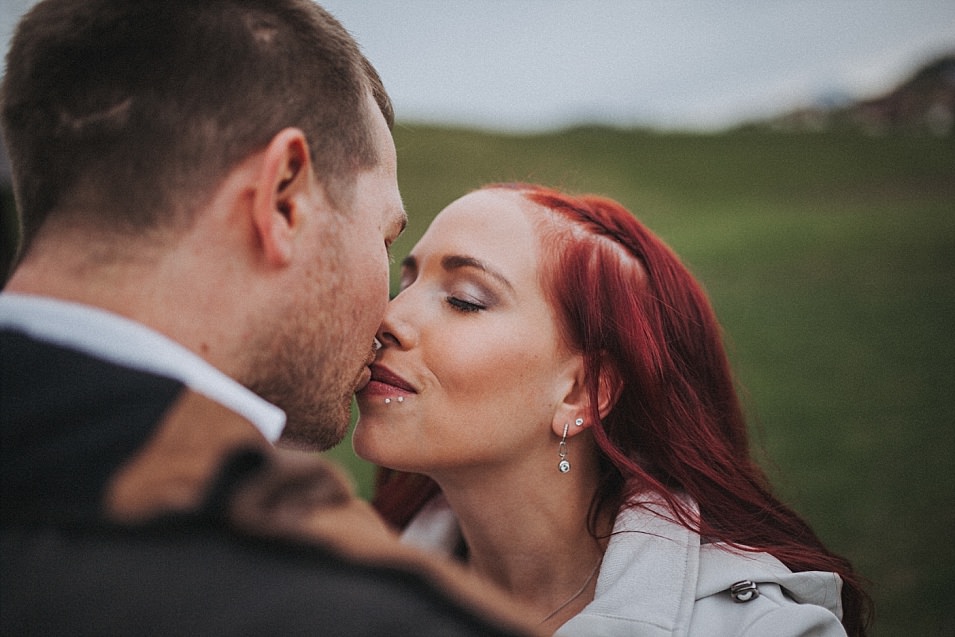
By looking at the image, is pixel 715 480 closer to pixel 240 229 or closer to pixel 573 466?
pixel 573 466

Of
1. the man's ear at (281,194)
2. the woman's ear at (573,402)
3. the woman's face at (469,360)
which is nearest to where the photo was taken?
the man's ear at (281,194)

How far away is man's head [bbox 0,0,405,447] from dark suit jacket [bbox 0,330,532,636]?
0.37 meters

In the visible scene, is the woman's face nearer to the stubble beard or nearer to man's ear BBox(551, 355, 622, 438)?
man's ear BBox(551, 355, 622, 438)

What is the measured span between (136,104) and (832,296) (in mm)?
16620

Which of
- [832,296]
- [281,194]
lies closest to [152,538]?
[281,194]

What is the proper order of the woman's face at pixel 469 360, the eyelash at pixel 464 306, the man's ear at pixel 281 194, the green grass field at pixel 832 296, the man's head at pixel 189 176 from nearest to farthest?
1. the man's head at pixel 189 176
2. the man's ear at pixel 281 194
3. the woman's face at pixel 469 360
4. the eyelash at pixel 464 306
5. the green grass field at pixel 832 296

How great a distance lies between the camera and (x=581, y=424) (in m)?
3.04

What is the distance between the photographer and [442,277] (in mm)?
2973

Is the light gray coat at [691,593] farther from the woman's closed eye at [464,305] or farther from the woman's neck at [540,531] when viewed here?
the woman's closed eye at [464,305]

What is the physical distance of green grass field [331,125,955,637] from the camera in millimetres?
6578

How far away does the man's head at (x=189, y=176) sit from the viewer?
1.67 meters

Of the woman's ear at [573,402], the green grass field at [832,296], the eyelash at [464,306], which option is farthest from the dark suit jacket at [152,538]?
the green grass field at [832,296]

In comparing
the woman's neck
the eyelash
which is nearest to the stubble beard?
the eyelash

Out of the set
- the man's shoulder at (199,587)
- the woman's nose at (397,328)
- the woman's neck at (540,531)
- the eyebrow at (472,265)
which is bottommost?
the woman's neck at (540,531)
